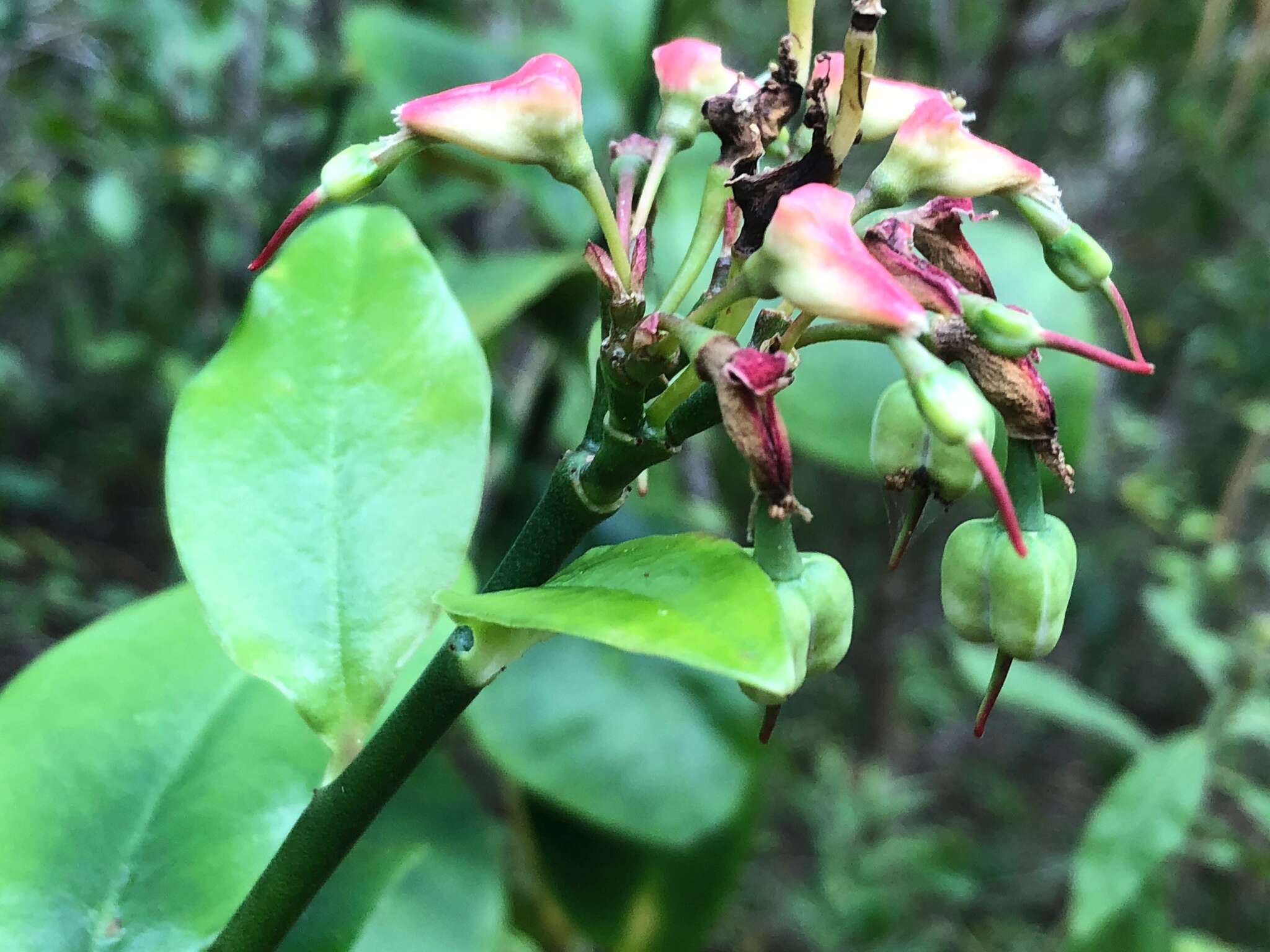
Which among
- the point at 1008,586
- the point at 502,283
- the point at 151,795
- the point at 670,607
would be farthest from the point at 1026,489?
the point at 502,283

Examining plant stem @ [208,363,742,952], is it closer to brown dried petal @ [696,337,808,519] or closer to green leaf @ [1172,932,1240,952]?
brown dried petal @ [696,337,808,519]

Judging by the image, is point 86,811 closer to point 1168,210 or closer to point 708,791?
point 708,791

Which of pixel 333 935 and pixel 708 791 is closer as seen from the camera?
pixel 333 935

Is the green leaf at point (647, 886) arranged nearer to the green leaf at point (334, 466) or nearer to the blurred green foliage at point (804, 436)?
the blurred green foliage at point (804, 436)

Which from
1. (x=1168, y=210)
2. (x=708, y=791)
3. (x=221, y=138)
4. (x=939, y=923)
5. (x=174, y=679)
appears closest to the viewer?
(x=174, y=679)

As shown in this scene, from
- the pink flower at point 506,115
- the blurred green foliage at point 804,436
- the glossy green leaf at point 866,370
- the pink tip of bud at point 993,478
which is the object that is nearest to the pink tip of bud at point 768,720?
the pink tip of bud at point 993,478

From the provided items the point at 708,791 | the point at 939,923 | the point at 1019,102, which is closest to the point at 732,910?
the point at 939,923
